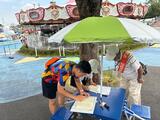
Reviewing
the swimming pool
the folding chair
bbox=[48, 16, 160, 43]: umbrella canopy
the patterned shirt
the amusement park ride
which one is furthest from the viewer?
the swimming pool

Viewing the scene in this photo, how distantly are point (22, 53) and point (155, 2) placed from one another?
145 feet

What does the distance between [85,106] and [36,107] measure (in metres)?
2.71

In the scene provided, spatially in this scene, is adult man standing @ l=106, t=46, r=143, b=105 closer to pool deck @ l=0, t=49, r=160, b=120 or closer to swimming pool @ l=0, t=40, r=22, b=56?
pool deck @ l=0, t=49, r=160, b=120

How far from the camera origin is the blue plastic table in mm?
3484

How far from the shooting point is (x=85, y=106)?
3.61m

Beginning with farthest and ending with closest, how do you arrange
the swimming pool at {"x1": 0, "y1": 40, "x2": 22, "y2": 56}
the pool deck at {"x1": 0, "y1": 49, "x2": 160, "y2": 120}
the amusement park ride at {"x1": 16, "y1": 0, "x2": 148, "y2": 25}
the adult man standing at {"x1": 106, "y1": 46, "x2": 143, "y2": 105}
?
the swimming pool at {"x1": 0, "y1": 40, "x2": 22, "y2": 56} → the amusement park ride at {"x1": 16, "y1": 0, "x2": 148, "y2": 25} → the pool deck at {"x1": 0, "y1": 49, "x2": 160, "y2": 120} → the adult man standing at {"x1": 106, "y1": 46, "x2": 143, "y2": 105}

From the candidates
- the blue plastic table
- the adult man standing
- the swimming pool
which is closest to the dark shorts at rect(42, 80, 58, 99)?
the blue plastic table

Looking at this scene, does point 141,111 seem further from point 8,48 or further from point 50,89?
point 8,48

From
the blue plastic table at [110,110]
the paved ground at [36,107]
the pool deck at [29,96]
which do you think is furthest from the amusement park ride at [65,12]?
the blue plastic table at [110,110]

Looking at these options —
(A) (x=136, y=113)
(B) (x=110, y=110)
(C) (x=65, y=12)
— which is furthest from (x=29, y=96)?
(C) (x=65, y=12)

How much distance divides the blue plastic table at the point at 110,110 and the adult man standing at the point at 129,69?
1.24 ft

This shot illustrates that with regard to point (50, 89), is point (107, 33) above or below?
above

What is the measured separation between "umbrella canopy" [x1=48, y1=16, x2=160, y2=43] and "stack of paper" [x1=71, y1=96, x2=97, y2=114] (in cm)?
A: 102

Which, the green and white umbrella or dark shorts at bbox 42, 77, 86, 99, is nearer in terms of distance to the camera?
the green and white umbrella
